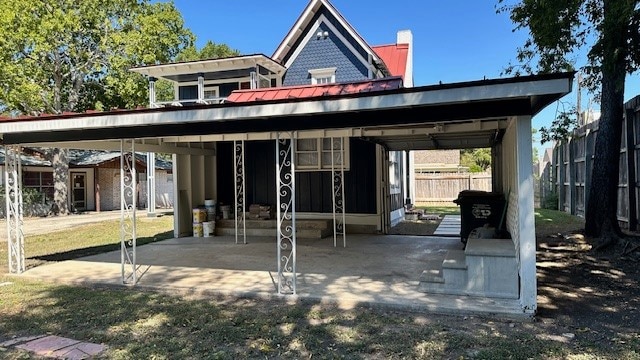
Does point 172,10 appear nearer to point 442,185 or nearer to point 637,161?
point 442,185

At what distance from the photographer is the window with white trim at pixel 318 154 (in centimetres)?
1107

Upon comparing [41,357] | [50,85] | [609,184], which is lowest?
[41,357]

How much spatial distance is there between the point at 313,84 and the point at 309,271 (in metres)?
5.94

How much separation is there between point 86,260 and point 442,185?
18565 mm

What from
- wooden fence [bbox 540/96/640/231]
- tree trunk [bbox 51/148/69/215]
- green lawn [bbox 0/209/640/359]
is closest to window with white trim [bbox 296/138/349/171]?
wooden fence [bbox 540/96/640/231]

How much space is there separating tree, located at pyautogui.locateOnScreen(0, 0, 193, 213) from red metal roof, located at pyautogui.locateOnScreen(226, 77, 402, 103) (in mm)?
14423

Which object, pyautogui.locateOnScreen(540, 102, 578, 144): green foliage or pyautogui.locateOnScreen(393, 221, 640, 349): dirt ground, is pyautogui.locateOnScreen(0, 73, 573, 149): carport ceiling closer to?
pyautogui.locateOnScreen(393, 221, 640, 349): dirt ground

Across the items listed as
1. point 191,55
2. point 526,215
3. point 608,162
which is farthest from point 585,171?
point 191,55

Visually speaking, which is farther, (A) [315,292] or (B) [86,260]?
(B) [86,260]

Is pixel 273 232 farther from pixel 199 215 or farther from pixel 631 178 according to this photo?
pixel 631 178

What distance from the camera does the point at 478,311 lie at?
4.51 meters

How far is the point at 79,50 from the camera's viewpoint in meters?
18.6

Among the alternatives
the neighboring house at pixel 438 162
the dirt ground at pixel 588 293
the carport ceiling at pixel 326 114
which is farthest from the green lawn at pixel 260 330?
the neighboring house at pixel 438 162

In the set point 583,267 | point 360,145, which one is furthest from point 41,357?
point 360,145
